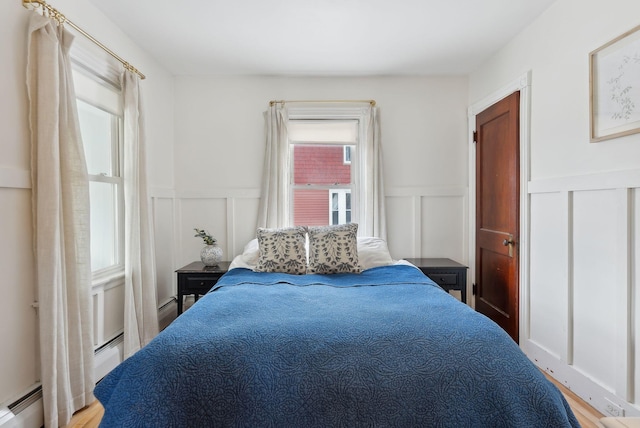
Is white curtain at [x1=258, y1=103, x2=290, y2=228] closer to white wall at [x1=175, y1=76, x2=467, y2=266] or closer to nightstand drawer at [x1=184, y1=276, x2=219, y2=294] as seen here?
white wall at [x1=175, y1=76, x2=467, y2=266]

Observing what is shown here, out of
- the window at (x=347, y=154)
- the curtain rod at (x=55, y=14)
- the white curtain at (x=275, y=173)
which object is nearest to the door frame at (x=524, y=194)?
the window at (x=347, y=154)

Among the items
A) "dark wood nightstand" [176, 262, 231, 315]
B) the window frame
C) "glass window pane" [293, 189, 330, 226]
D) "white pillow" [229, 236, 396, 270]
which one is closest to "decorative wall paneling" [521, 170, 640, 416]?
"white pillow" [229, 236, 396, 270]

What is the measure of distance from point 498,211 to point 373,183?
44.8 inches

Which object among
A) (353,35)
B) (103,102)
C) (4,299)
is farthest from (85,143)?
(353,35)

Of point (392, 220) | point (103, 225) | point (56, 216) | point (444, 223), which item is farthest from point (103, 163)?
point (444, 223)

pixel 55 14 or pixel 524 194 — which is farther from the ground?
pixel 55 14

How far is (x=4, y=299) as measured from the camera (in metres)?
1.68

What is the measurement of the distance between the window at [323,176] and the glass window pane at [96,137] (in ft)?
5.33

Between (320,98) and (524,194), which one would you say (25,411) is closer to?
(320,98)

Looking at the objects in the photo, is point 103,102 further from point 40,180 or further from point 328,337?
→ point 328,337

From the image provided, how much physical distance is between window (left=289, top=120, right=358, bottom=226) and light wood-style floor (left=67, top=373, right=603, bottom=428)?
2169 millimetres

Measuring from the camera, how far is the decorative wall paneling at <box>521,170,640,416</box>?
1.81 m

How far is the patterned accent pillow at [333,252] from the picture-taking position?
2736mm

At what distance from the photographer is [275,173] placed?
136 inches
